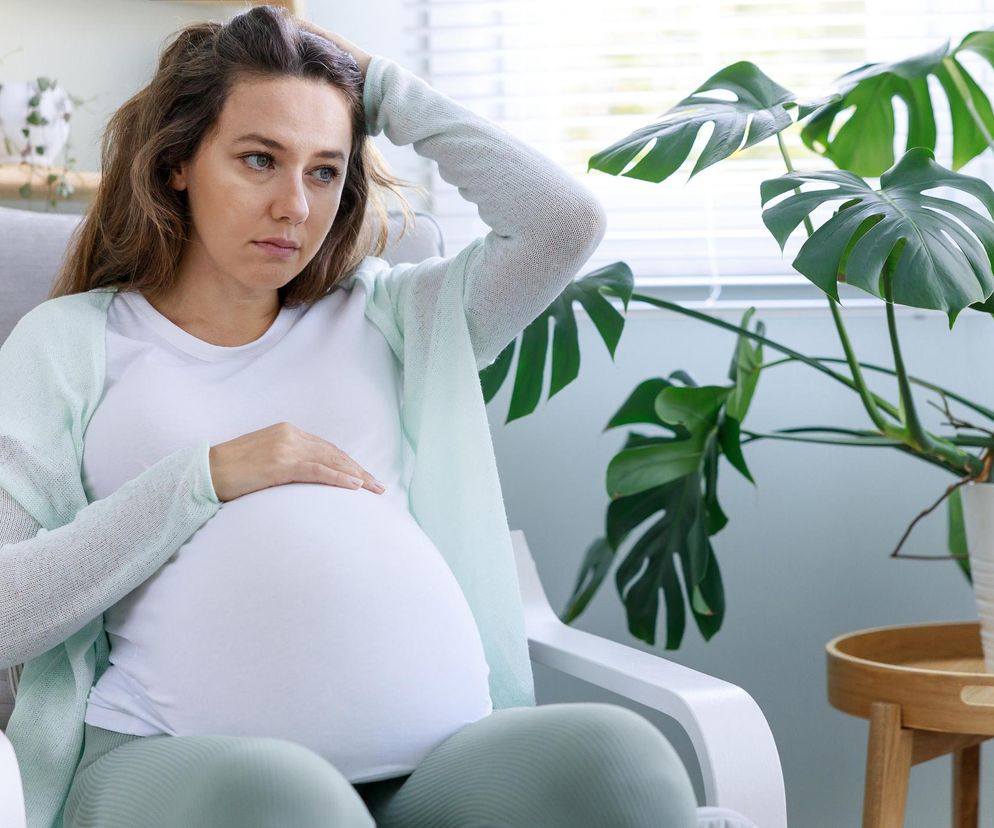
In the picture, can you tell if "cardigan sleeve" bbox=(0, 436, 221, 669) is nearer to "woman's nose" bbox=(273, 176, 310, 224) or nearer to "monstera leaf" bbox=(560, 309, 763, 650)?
"woman's nose" bbox=(273, 176, 310, 224)

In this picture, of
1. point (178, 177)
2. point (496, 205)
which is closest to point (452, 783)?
point (496, 205)

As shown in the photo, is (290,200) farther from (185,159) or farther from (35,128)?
(35,128)

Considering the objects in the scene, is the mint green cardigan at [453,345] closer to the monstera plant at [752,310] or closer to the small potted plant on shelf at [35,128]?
the monstera plant at [752,310]

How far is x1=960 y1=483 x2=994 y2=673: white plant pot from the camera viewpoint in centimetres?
124

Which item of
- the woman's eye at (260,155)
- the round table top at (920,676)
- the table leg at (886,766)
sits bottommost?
the table leg at (886,766)

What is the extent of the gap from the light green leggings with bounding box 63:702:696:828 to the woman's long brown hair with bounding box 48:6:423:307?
50 cm

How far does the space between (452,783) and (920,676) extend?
0.60 metres

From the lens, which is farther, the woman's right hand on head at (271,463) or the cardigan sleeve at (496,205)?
the cardigan sleeve at (496,205)

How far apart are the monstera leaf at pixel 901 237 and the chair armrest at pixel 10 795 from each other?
68 centimetres

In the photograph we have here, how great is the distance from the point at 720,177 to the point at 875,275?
2.88 feet

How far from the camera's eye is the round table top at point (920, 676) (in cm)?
117

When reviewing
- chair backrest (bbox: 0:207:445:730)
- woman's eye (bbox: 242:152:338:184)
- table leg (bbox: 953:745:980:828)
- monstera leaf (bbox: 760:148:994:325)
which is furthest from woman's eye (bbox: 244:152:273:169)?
table leg (bbox: 953:745:980:828)

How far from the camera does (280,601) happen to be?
896mm

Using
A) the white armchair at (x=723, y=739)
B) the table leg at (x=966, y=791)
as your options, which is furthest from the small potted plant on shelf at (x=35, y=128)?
the table leg at (x=966, y=791)
